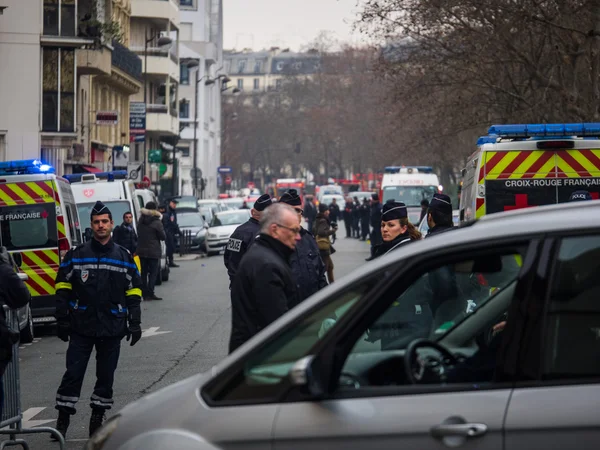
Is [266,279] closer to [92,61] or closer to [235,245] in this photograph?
[235,245]

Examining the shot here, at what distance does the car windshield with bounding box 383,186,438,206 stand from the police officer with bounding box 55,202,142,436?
29.6m

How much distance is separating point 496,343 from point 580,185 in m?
9.69

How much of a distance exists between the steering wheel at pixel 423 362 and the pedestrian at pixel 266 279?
2.39 metres

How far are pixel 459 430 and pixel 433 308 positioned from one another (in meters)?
1.40

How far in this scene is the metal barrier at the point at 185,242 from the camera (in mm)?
42438

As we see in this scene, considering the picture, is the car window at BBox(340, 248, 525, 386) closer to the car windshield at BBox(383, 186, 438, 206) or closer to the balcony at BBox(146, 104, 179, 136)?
the car windshield at BBox(383, 186, 438, 206)

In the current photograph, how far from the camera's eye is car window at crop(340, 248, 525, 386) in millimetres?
4398

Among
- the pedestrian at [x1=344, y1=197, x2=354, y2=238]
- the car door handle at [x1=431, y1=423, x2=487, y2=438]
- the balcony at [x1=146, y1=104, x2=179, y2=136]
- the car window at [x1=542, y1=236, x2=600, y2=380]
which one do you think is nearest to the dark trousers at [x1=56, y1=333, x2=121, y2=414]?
the car door handle at [x1=431, y1=423, x2=487, y2=438]

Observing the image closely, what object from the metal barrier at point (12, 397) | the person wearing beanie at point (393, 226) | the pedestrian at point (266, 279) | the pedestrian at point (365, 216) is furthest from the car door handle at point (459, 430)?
the pedestrian at point (365, 216)

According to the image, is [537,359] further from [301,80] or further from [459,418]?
[301,80]

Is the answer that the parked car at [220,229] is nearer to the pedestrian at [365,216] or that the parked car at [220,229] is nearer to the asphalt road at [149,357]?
the pedestrian at [365,216]

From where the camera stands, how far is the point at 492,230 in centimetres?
440

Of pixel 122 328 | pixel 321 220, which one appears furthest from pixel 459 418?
pixel 321 220

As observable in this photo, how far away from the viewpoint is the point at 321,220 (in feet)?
77.2
